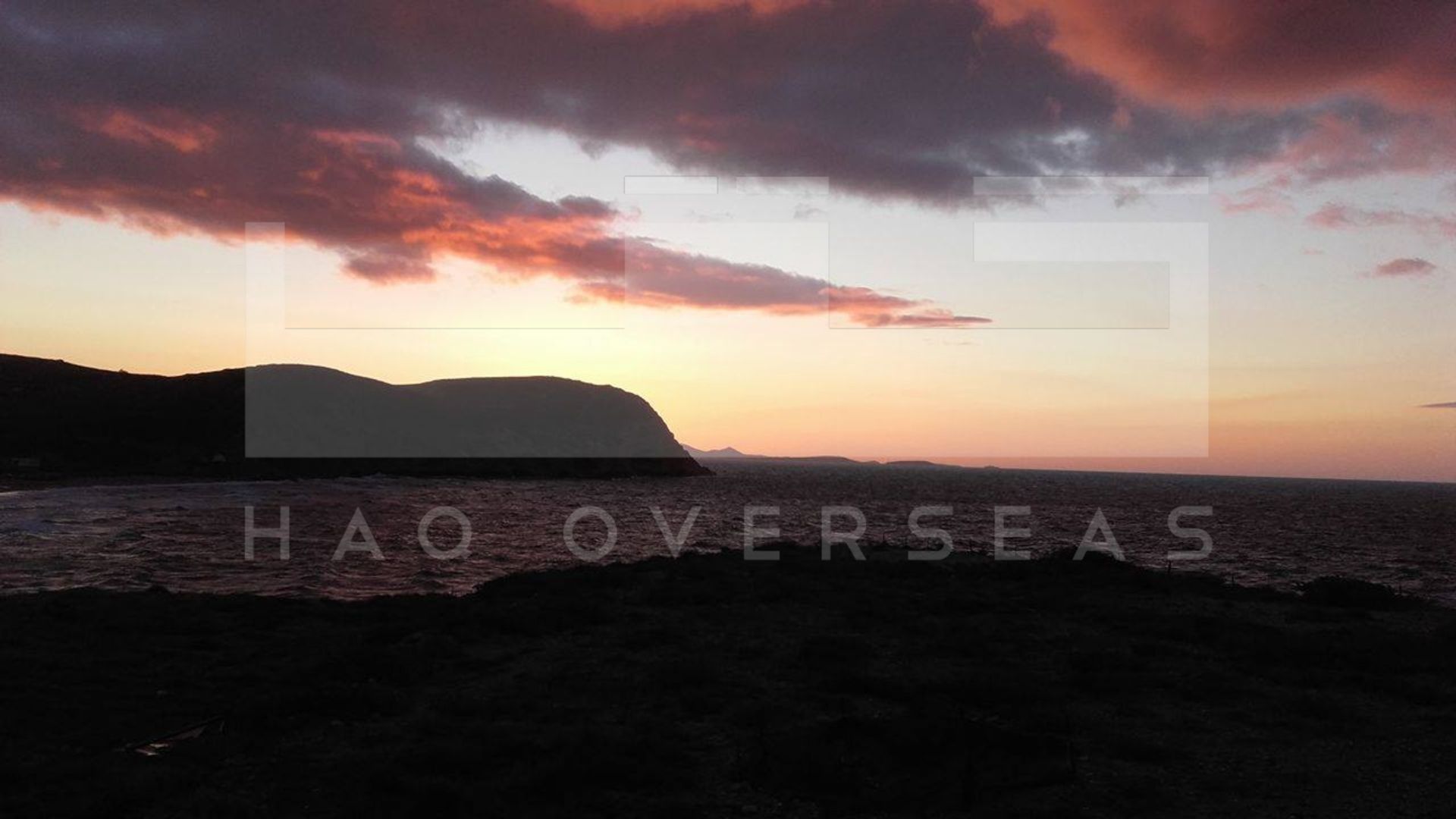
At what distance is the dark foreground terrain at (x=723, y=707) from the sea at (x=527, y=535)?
1005 centimetres

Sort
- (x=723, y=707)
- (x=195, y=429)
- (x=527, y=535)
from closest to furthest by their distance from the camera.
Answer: (x=723, y=707) → (x=527, y=535) → (x=195, y=429)

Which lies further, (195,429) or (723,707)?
(195,429)

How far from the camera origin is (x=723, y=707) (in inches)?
622

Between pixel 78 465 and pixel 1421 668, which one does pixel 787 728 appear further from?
pixel 78 465

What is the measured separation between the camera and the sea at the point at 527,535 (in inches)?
1454

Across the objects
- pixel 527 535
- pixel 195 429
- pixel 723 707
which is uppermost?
pixel 195 429

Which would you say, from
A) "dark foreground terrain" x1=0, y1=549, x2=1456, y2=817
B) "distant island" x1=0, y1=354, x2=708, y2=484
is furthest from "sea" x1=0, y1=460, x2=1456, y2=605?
"distant island" x1=0, y1=354, x2=708, y2=484

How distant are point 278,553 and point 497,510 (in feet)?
138

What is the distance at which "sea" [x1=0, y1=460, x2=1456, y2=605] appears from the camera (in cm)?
3694

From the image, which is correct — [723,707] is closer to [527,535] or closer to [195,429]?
[527,535]

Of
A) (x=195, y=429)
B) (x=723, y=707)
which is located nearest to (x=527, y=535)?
(x=723, y=707)

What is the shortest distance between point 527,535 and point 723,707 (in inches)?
1812

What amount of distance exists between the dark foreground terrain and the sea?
10050 mm

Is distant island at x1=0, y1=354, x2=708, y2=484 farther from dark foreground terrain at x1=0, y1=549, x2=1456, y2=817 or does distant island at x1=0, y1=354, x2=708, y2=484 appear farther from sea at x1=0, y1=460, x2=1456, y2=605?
dark foreground terrain at x1=0, y1=549, x2=1456, y2=817
